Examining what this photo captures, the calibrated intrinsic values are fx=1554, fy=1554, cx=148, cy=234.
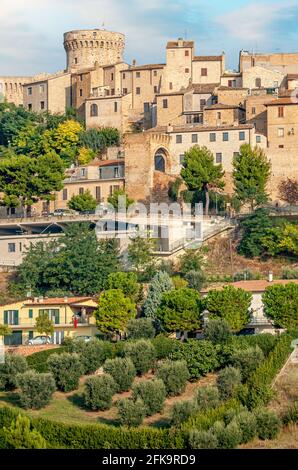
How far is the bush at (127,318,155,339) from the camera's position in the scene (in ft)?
210

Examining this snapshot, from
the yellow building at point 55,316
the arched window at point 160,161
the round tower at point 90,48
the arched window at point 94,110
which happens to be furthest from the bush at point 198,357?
the round tower at point 90,48

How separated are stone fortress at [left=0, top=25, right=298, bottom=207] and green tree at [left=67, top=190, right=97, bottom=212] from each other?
279 cm

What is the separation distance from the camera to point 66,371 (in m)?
58.8

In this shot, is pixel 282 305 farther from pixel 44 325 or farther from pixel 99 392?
pixel 44 325

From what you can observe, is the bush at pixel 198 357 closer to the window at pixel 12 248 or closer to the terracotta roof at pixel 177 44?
the window at pixel 12 248

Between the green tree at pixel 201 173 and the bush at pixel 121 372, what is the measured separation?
80.7 feet

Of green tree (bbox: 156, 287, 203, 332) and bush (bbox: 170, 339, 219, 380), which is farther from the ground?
green tree (bbox: 156, 287, 203, 332)

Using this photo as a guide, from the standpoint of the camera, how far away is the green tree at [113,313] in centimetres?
6556

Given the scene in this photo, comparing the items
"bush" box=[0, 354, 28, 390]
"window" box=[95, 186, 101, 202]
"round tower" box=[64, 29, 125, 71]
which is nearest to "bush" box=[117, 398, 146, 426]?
"bush" box=[0, 354, 28, 390]

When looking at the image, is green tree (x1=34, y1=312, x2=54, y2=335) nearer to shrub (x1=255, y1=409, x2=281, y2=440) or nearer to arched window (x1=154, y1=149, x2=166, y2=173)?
shrub (x1=255, y1=409, x2=281, y2=440)

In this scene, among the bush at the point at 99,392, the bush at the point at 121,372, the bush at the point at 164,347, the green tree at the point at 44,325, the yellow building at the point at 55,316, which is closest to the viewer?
the bush at the point at 99,392

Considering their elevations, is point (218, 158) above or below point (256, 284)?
above

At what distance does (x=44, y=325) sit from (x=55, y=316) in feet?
9.12

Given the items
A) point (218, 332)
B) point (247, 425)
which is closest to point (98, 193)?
point (218, 332)
